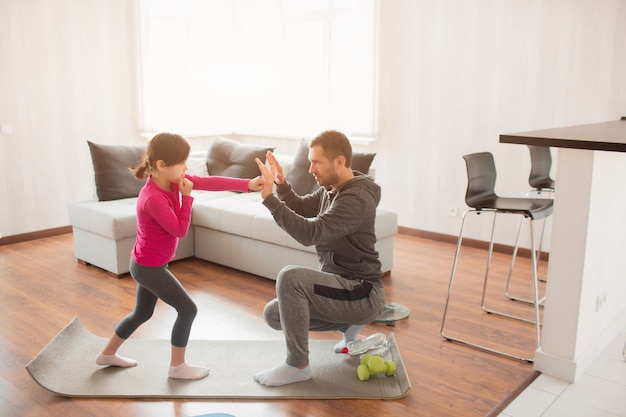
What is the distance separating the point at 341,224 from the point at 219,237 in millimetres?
2233

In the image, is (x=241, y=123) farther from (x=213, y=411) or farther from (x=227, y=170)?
(x=213, y=411)

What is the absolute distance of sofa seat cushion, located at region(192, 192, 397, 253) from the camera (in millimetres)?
4184

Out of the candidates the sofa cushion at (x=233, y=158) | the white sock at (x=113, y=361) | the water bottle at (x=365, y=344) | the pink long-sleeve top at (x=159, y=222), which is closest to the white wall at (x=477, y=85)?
the sofa cushion at (x=233, y=158)

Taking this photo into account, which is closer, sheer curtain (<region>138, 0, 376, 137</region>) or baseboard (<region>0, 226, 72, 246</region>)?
baseboard (<region>0, 226, 72, 246</region>)

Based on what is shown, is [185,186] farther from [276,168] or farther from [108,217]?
[108,217]

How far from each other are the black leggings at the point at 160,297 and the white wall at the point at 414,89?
3.22 meters

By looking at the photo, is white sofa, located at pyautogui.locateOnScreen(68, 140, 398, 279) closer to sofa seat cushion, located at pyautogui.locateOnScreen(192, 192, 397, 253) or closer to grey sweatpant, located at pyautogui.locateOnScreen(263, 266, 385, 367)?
sofa seat cushion, located at pyautogui.locateOnScreen(192, 192, 397, 253)

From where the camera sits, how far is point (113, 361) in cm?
292

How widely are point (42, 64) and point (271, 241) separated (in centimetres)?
297

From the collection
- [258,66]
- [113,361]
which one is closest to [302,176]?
[113,361]

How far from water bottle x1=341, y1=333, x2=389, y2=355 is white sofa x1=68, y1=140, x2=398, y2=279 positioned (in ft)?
3.39

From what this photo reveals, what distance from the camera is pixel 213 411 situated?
255cm

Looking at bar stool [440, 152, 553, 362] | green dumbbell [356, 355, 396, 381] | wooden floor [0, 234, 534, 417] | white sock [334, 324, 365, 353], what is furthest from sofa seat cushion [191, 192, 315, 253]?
green dumbbell [356, 355, 396, 381]

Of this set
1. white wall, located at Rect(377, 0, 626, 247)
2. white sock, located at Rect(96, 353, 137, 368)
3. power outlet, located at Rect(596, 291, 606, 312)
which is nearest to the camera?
white sock, located at Rect(96, 353, 137, 368)
